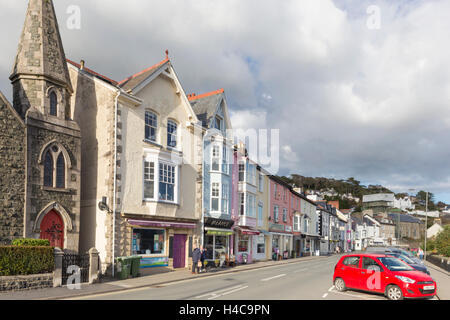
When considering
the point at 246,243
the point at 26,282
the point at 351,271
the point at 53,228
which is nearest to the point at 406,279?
the point at 351,271

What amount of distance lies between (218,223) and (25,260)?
637 inches

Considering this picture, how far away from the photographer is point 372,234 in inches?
4719

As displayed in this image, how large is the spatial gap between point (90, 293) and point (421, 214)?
18741 cm

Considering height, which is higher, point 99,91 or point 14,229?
point 99,91

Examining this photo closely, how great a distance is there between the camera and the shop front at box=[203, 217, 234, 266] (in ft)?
91.9

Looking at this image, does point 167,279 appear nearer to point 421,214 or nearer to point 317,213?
point 317,213

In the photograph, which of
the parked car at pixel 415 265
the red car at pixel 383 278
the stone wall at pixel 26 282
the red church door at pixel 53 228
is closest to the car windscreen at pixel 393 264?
the red car at pixel 383 278

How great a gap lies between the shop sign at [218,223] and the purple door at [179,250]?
102 inches

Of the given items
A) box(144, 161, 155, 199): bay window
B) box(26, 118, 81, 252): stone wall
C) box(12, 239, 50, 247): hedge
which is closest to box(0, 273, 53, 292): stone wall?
box(12, 239, 50, 247): hedge

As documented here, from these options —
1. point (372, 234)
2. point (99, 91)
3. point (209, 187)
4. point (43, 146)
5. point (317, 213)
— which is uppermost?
point (99, 91)

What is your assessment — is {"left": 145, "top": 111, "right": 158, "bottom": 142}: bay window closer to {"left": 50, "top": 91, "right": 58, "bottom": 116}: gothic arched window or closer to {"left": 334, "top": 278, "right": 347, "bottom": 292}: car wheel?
{"left": 50, "top": 91, "right": 58, "bottom": 116}: gothic arched window

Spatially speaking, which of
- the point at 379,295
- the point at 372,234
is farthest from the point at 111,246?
the point at 372,234

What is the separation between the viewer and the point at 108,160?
2116 centimetres

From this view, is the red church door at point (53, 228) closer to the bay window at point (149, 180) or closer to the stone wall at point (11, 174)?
the stone wall at point (11, 174)
